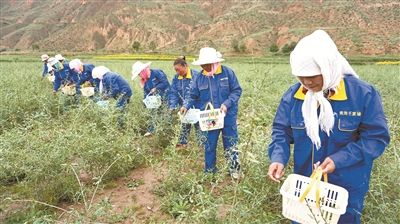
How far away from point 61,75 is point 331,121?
9.35m

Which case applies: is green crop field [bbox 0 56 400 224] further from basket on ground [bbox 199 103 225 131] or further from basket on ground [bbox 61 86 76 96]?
basket on ground [bbox 61 86 76 96]

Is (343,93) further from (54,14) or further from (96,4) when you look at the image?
(54,14)

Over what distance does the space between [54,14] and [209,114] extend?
411 ft

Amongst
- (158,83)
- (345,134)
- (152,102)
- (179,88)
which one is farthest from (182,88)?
(345,134)

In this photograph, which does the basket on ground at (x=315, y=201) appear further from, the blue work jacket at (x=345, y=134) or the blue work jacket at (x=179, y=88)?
the blue work jacket at (x=179, y=88)

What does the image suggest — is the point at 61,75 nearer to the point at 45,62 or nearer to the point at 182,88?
the point at 45,62

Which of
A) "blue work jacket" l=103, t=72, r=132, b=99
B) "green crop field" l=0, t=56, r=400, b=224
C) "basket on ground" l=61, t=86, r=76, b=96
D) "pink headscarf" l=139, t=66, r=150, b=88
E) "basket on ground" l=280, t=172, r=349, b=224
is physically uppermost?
"pink headscarf" l=139, t=66, r=150, b=88

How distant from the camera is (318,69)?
6.84ft

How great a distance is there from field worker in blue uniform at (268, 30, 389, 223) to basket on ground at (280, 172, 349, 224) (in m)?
0.12

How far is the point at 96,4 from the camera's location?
10662 centimetres

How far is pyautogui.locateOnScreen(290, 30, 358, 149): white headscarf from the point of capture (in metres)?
2.06

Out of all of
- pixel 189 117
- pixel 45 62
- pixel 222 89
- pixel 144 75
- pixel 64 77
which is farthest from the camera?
pixel 45 62

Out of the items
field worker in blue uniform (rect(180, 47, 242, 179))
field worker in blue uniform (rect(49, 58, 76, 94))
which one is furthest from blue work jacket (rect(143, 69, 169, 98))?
field worker in blue uniform (rect(49, 58, 76, 94))

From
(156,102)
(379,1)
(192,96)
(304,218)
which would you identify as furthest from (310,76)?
(379,1)
